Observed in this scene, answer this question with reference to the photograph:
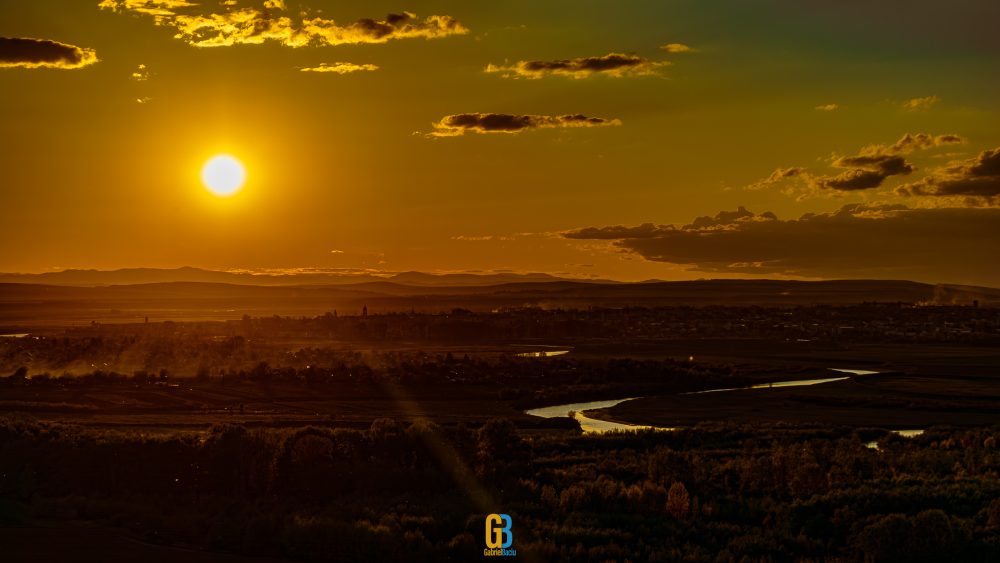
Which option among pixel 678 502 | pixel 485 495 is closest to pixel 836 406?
pixel 678 502

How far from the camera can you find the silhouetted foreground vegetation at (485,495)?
73.7ft

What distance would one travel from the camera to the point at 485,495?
91.0ft

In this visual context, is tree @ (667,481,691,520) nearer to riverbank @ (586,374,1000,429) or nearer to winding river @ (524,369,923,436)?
winding river @ (524,369,923,436)

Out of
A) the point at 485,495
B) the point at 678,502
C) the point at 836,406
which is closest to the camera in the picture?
the point at 678,502

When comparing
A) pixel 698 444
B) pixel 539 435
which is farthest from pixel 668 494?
pixel 539 435

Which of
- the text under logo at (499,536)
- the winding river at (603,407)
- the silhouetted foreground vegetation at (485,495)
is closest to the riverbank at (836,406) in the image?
the winding river at (603,407)

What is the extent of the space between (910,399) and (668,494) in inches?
1763

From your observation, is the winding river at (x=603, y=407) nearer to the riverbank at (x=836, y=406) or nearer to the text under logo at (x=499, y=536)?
the riverbank at (x=836, y=406)

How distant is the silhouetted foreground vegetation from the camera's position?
22469mm

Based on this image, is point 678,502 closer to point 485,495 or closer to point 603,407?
point 485,495

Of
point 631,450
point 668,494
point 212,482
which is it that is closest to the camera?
point 668,494

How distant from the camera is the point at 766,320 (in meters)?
181

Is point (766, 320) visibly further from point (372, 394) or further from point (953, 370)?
point (372, 394)

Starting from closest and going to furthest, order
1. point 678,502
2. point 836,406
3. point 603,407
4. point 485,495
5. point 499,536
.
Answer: point 499,536
point 678,502
point 485,495
point 836,406
point 603,407
